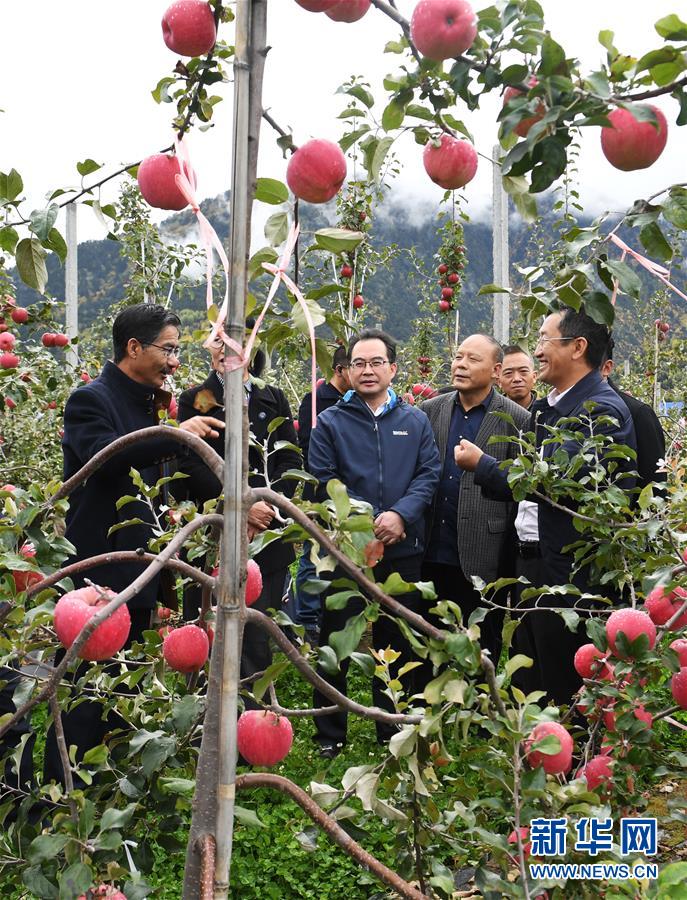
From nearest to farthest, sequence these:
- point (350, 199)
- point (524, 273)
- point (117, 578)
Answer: point (524, 273)
point (117, 578)
point (350, 199)

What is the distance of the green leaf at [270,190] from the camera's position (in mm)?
967

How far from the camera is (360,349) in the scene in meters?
3.65

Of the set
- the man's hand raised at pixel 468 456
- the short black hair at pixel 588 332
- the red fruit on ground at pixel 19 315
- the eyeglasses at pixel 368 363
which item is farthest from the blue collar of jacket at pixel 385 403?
the red fruit on ground at pixel 19 315

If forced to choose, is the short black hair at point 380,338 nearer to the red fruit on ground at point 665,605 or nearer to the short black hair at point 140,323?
the short black hair at point 140,323

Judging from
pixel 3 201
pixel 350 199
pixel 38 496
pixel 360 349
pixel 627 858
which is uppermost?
pixel 350 199

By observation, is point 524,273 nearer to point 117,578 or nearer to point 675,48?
point 675,48

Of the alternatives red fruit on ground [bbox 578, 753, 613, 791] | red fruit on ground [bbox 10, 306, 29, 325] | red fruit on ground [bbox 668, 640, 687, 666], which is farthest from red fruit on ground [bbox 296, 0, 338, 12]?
red fruit on ground [bbox 10, 306, 29, 325]

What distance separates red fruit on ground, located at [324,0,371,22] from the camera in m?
0.93

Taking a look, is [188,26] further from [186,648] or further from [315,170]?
[186,648]

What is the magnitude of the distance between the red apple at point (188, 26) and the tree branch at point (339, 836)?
2.61 feet

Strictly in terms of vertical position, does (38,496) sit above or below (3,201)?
below

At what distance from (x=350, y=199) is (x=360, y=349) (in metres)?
3.14

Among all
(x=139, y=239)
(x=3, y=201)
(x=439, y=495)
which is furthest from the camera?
(x=139, y=239)


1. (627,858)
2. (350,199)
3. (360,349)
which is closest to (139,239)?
(350,199)
